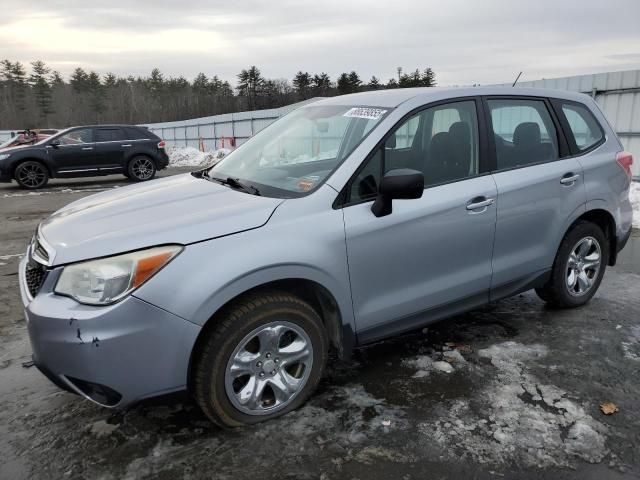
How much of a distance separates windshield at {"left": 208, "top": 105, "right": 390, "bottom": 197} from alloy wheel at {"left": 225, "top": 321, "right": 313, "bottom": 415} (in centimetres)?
78

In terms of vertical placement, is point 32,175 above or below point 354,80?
below

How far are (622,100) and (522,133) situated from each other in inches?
353

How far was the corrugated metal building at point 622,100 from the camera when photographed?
10531 millimetres

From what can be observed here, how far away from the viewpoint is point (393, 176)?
267 cm

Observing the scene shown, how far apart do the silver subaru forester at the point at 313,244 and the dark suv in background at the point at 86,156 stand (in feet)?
38.1

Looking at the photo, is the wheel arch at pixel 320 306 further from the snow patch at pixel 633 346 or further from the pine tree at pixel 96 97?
the pine tree at pixel 96 97

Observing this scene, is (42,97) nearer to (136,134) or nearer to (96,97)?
(96,97)

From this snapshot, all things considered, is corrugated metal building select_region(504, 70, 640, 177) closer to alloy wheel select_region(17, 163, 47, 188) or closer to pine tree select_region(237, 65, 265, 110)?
alloy wheel select_region(17, 163, 47, 188)

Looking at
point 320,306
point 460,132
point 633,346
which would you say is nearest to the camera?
point 320,306

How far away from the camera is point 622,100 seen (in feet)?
35.5

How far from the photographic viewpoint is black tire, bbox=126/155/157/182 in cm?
1434

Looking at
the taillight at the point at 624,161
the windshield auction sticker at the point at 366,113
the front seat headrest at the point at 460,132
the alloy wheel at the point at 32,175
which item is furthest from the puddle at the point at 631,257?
the alloy wheel at the point at 32,175

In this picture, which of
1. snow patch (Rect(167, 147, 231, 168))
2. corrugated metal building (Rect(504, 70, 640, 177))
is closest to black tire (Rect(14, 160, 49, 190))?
snow patch (Rect(167, 147, 231, 168))

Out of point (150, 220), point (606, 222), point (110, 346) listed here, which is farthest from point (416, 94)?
point (110, 346)
